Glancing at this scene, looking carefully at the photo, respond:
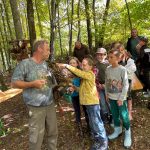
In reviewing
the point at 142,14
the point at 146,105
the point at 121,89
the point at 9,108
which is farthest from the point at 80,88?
the point at 142,14

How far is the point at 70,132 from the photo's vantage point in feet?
20.1

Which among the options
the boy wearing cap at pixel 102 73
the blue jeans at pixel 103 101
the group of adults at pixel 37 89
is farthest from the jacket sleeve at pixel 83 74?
the blue jeans at pixel 103 101

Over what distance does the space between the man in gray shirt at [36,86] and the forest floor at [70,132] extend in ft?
3.76

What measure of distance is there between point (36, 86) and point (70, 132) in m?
2.08

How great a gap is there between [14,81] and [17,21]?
17.3 ft

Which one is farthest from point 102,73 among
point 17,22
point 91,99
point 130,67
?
point 17,22

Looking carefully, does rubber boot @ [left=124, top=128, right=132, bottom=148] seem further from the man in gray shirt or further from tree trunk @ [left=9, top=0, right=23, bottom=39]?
tree trunk @ [left=9, top=0, right=23, bottom=39]

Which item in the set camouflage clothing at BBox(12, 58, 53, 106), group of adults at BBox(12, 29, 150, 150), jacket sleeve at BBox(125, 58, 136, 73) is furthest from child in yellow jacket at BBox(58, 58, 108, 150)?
jacket sleeve at BBox(125, 58, 136, 73)

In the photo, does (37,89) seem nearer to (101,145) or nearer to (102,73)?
(101,145)

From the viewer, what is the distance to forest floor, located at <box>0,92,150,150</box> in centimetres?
555

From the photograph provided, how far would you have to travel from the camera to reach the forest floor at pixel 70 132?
18.2 feet

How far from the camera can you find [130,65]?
6.14 metres

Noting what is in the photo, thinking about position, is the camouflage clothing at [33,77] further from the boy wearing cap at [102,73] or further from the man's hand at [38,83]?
the boy wearing cap at [102,73]

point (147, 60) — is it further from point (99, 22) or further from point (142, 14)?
point (99, 22)
